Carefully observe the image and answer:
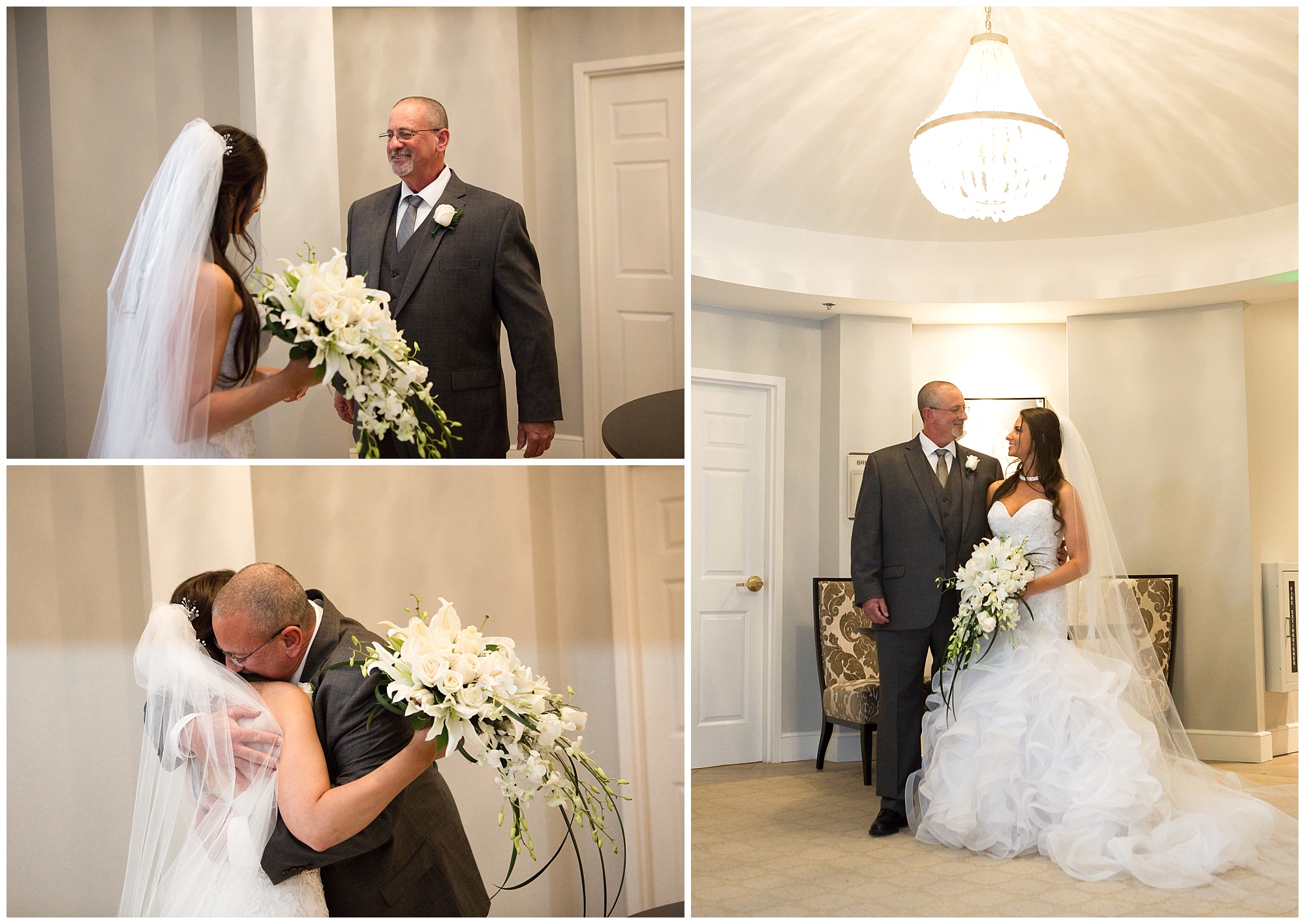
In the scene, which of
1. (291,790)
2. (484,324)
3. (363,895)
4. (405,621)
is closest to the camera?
(291,790)

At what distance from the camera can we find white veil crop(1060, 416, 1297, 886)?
3004 mm

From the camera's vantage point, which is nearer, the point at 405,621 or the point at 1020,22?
the point at 1020,22

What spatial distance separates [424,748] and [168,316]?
→ 3.33 ft

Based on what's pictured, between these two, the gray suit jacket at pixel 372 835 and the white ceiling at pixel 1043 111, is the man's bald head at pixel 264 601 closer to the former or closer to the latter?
Answer: the gray suit jacket at pixel 372 835

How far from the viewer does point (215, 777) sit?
6.47 feet

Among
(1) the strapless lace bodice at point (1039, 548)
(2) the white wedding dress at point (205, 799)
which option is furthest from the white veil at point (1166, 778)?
(2) the white wedding dress at point (205, 799)

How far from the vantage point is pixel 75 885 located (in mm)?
3008

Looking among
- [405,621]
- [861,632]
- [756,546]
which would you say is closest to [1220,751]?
[861,632]

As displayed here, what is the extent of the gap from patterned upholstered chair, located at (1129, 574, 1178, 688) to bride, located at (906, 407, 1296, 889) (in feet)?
4.42

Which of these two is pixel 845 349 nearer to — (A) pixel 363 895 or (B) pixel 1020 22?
(B) pixel 1020 22

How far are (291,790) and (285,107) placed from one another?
203 centimetres

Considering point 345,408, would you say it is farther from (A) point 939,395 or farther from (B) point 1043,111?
(B) point 1043,111

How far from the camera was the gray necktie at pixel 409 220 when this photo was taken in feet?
8.04

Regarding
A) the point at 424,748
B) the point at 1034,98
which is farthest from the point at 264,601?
the point at 1034,98
